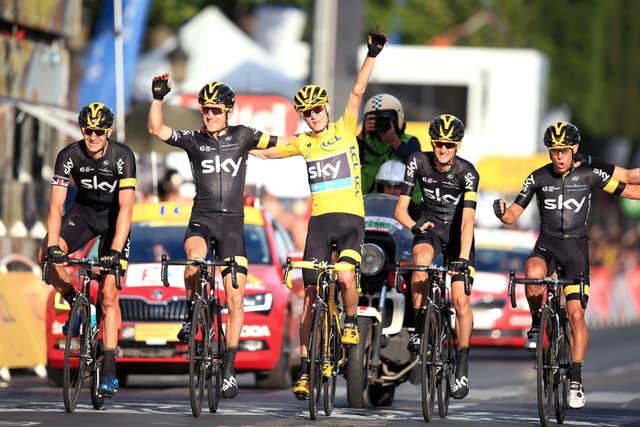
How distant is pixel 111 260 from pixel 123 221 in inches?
12.0

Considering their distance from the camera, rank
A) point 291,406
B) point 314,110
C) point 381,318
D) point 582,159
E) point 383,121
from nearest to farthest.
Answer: point 314,110 < point 582,159 < point 291,406 < point 381,318 < point 383,121

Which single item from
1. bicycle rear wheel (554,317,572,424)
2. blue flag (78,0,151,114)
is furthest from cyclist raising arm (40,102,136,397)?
blue flag (78,0,151,114)

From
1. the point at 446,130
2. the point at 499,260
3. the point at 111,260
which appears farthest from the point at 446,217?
the point at 499,260

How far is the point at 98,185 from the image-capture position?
48.6 ft

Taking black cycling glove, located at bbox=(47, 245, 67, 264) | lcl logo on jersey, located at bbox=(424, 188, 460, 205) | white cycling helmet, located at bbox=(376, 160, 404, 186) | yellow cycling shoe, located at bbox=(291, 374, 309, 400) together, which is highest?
white cycling helmet, located at bbox=(376, 160, 404, 186)

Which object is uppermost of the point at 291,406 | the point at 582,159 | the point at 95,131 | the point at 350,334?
the point at 95,131

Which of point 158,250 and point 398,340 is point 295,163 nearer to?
point 158,250

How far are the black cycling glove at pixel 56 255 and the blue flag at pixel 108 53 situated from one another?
16.3m

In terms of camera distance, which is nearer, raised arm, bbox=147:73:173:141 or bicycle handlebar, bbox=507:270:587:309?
bicycle handlebar, bbox=507:270:587:309

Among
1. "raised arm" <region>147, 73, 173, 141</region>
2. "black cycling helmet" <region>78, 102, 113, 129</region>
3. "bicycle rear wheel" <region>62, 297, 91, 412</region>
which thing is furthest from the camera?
"raised arm" <region>147, 73, 173, 141</region>

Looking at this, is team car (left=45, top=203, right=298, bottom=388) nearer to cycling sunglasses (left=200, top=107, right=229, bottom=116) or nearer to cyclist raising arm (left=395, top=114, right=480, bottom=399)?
cyclist raising arm (left=395, top=114, right=480, bottom=399)

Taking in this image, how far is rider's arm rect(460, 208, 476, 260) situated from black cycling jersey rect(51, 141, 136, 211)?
8.32 feet

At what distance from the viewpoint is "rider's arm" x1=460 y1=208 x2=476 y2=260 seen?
49.2ft

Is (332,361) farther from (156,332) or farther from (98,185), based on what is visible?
(156,332)
